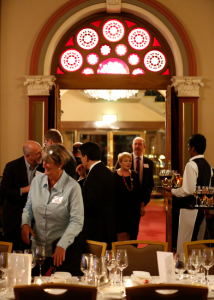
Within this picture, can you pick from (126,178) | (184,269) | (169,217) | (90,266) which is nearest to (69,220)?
(90,266)

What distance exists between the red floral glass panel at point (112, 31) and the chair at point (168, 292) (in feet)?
18.4

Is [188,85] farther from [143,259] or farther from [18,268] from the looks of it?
[18,268]

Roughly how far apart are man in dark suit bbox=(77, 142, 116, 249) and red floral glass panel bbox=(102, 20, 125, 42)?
352 cm

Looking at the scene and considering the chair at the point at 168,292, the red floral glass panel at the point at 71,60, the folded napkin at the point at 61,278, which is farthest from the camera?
the red floral glass panel at the point at 71,60

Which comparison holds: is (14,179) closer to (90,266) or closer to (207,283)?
(90,266)

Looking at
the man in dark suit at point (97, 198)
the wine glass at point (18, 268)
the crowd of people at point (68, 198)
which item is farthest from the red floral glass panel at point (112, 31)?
the wine glass at point (18, 268)

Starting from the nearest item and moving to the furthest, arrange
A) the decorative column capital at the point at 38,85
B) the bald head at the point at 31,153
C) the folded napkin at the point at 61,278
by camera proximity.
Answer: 1. the folded napkin at the point at 61,278
2. the bald head at the point at 31,153
3. the decorative column capital at the point at 38,85

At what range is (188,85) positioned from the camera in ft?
20.2

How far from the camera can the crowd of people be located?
2.81 metres

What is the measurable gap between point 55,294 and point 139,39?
568cm

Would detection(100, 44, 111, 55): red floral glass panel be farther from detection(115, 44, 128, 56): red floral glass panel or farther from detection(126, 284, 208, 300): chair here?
detection(126, 284, 208, 300): chair

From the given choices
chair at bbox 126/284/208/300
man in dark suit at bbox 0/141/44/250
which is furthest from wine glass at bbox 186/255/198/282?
man in dark suit at bbox 0/141/44/250

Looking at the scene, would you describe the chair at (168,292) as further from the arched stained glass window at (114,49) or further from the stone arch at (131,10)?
the arched stained glass window at (114,49)

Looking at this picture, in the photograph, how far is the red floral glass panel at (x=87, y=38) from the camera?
6.58m
